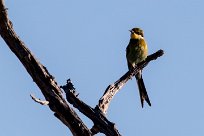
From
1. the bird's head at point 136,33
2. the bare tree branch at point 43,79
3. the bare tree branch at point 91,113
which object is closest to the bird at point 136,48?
the bird's head at point 136,33

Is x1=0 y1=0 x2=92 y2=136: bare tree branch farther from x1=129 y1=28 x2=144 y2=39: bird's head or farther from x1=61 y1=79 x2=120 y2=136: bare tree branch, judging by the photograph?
x1=129 y1=28 x2=144 y2=39: bird's head

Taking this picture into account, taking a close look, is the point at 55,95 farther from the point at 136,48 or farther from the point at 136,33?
the point at 136,33

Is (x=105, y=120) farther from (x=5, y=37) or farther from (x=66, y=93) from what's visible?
(x=5, y=37)

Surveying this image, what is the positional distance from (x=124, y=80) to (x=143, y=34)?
10.7ft

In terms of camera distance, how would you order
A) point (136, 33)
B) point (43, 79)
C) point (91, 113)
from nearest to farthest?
point (43, 79)
point (91, 113)
point (136, 33)

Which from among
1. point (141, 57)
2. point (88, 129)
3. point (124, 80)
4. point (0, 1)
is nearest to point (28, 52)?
point (0, 1)

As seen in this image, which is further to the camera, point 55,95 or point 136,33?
point 136,33

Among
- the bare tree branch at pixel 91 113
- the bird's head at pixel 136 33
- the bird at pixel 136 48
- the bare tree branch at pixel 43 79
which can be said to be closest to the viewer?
the bare tree branch at pixel 43 79

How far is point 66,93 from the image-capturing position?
3.35 meters

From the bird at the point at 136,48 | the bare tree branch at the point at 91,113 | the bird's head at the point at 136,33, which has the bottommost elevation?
the bare tree branch at the point at 91,113

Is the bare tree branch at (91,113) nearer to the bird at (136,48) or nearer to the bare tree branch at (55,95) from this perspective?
the bare tree branch at (55,95)

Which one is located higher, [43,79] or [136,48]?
[136,48]

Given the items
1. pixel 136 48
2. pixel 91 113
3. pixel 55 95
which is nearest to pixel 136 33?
pixel 136 48

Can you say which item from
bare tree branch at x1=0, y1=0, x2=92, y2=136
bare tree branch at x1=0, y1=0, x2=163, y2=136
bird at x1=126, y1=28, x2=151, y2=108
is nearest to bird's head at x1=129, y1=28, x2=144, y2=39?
bird at x1=126, y1=28, x2=151, y2=108
